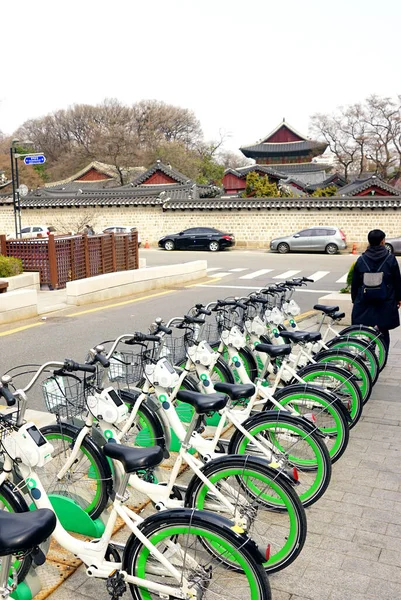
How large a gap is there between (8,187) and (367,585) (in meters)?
50.9

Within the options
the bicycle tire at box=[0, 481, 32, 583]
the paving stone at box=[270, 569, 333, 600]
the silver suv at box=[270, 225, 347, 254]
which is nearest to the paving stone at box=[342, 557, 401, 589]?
the paving stone at box=[270, 569, 333, 600]

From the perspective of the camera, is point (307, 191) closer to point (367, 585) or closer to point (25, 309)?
point (25, 309)

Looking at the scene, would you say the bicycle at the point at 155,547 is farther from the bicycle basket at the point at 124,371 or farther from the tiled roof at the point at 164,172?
the tiled roof at the point at 164,172

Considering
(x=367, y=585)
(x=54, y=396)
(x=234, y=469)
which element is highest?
(x=54, y=396)

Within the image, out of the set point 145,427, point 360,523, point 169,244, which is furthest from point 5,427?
point 169,244

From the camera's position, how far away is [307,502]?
3.95m

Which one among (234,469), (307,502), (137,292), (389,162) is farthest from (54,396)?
(389,162)

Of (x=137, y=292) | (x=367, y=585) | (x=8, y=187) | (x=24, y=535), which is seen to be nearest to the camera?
(x=24, y=535)

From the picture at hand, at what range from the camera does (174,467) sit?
3299 millimetres

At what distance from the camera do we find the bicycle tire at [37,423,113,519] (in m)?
3.54

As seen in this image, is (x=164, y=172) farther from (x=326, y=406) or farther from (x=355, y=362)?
(x=326, y=406)

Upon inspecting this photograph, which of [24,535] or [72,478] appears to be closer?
[24,535]

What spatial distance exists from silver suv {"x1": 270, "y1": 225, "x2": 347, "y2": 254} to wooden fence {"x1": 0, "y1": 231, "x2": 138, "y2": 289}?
530 inches

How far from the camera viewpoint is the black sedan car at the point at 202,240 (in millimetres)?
31016
